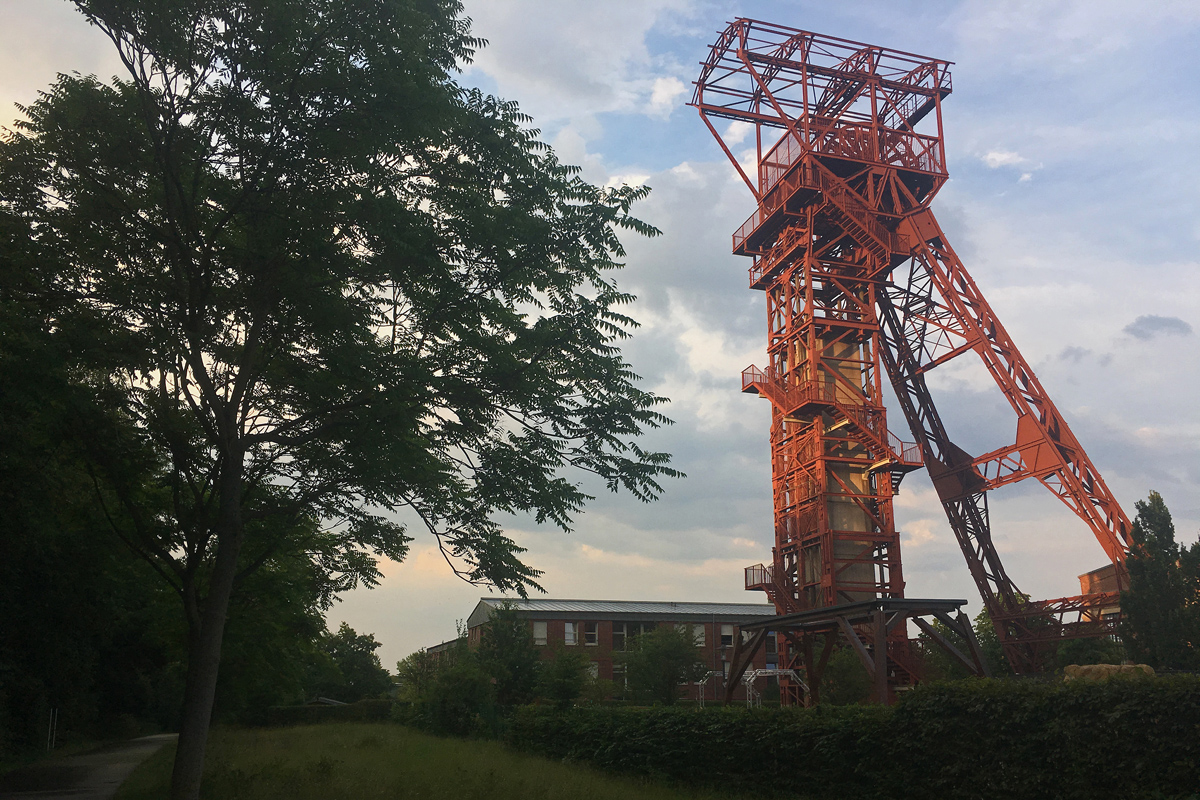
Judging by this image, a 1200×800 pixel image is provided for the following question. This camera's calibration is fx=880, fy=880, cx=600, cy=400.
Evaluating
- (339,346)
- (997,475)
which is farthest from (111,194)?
(997,475)

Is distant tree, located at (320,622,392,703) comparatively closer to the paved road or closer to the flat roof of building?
the flat roof of building

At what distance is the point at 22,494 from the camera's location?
18.5 metres

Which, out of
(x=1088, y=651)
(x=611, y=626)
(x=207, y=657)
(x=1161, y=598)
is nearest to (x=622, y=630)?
(x=611, y=626)

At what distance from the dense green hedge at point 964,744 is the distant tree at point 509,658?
2050cm

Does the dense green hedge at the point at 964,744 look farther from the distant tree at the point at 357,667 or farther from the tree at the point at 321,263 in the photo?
the distant tree at the point at 357,667

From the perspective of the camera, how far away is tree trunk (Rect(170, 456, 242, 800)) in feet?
44.3

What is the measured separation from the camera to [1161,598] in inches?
1074

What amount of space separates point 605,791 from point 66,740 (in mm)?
30185

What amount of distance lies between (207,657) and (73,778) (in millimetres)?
13342

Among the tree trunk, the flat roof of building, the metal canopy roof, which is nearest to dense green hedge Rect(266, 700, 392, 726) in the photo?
the flat roof of building

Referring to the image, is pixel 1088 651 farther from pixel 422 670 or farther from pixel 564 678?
pixel 422 670

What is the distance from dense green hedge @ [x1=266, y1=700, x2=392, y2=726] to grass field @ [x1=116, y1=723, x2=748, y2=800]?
25937mm

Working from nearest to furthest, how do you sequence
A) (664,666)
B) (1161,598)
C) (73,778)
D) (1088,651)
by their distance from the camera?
(73,778), (1161,598), (1088,651), (664,666)

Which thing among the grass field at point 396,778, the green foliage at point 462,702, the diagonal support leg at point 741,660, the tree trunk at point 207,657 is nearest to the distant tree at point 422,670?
the green foliage at point 462,702
